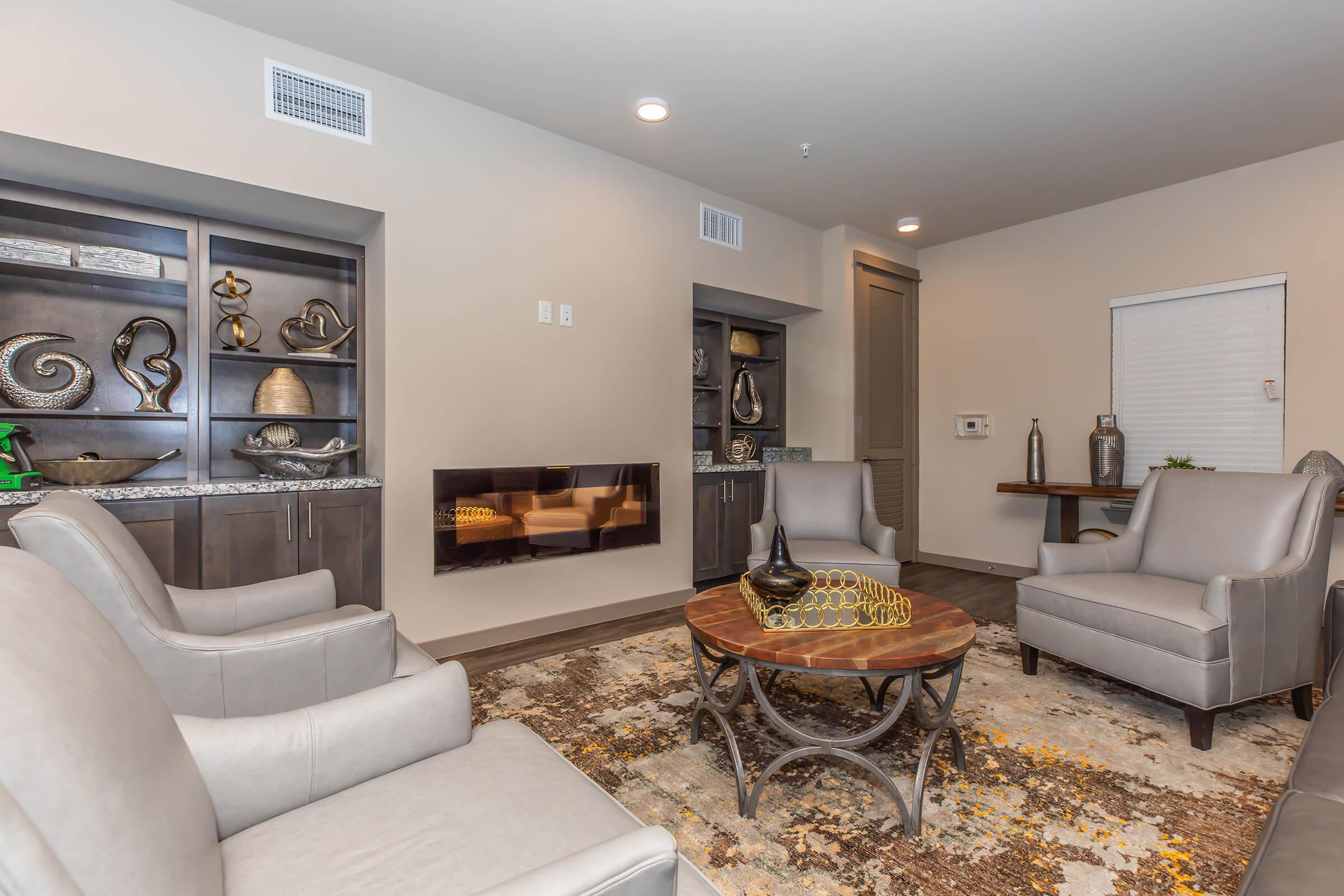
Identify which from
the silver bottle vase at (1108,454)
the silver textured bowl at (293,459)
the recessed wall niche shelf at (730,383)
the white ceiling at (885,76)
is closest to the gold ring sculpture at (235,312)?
the silver textured bowl at (293,459)

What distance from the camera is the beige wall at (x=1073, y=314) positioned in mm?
3633

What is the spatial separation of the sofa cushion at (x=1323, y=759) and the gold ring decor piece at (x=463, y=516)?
9.75ft

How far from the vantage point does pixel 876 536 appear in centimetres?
340

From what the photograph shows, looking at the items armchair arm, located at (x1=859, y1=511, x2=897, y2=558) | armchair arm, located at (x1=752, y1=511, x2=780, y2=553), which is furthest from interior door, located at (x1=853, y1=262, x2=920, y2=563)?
armchair arm, located at (x1=752, y1=511, x2=780, y2=553)

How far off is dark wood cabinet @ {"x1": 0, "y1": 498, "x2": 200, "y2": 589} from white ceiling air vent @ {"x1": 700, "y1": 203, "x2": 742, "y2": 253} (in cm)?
321

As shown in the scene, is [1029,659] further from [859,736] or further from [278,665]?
[278,665]

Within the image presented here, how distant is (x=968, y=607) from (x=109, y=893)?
4.21 meters

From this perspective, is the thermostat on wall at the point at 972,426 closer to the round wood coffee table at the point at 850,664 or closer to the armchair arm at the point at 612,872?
the round wood coffee table at the point at 850,664

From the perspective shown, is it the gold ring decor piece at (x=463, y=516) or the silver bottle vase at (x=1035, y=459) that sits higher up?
the silver bottle vase at (x=1035, y=459)

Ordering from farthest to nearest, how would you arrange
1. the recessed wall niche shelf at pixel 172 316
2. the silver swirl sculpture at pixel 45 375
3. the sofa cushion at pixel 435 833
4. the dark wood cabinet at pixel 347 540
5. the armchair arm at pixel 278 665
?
the dark wood cabinet at pixel 347 540 → the recessed wall niche shelf at pixel 172 316 → the silver swirl sculpture at pixel 45 375 → the armchair arm at pixel 278 665 → the sofa cushion at pixel 435 833

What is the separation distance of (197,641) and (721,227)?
12.4 ft

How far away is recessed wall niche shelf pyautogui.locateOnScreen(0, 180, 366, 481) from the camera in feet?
8.53

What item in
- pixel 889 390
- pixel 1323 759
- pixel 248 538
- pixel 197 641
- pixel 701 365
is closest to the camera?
pixel 1323 759

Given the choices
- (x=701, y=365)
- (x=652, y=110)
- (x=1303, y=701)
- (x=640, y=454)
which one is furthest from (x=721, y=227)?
(x=1303, y=701)
